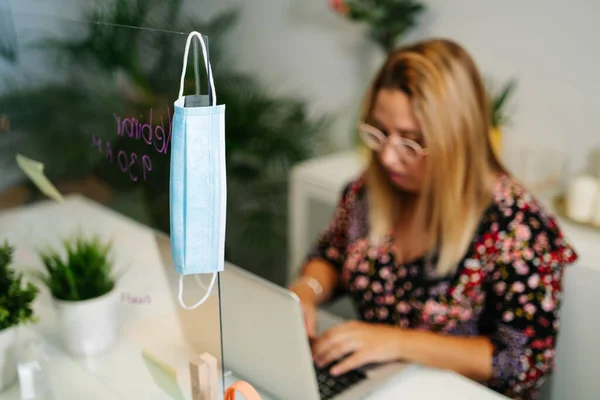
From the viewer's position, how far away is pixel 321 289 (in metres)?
1.51

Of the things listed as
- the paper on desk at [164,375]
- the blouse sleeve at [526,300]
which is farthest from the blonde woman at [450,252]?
the paper on desk at [164,375]

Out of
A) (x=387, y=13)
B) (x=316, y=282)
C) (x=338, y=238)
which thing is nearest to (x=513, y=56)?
(x=387, y=13)

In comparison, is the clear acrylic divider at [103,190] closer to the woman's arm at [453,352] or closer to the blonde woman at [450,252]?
the blonde woman at [450,252]

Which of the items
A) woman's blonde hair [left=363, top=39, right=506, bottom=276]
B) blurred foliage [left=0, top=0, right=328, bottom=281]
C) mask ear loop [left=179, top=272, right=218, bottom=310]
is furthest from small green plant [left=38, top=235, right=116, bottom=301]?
woman's blonde hair [left=363, top=39, right=506, bottom=276]

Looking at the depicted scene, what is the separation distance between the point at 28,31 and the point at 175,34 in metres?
0.38

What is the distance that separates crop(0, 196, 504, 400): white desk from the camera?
2.55ft

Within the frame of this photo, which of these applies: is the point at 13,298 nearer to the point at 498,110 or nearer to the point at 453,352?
the point at 453,352

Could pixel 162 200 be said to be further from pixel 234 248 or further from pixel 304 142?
pixel 234 248

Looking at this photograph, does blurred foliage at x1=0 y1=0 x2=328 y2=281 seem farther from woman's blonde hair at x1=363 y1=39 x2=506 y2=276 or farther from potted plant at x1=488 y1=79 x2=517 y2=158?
potted plant at x1=488 y1=79 x2=517 y2=158

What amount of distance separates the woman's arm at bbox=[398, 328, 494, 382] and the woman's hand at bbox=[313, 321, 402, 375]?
0.03 metres

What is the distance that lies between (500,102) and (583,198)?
364mm

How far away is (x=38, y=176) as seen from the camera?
0.95 metres

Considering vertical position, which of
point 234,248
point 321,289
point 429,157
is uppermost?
point 429,157

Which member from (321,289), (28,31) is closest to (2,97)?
(28,31)
